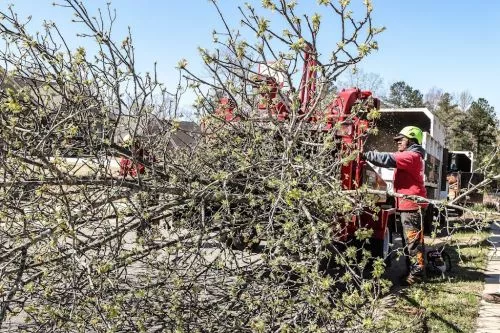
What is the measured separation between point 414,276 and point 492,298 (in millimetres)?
993

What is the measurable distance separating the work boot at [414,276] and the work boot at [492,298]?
0.83m

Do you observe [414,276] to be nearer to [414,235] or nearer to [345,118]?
[414,235]

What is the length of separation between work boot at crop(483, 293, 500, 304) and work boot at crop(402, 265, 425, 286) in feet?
2.71

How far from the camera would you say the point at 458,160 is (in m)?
22.0

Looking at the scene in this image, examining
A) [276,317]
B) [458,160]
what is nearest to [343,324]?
[276,317]

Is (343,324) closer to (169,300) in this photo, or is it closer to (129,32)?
(169,300)

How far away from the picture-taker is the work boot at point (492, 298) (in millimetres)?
6375

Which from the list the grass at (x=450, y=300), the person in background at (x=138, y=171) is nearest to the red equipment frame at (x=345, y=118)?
the grass at (x=450, y=300)

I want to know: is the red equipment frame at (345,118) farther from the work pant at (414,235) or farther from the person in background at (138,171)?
the person in background at (138,171)

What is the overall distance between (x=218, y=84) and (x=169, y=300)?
5.72 feet

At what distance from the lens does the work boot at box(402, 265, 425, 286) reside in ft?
23.0

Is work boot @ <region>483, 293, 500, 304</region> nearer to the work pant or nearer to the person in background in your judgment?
the work pant

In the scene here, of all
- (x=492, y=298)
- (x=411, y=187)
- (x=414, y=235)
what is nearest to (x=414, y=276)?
(x=414, y=235)

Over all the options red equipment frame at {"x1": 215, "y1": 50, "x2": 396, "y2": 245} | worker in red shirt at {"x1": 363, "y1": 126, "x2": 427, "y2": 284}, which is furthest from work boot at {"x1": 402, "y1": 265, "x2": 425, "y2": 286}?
red equipment frame at {"x1": 215, "y1": 50, "x2": 396, "y2": 245}
